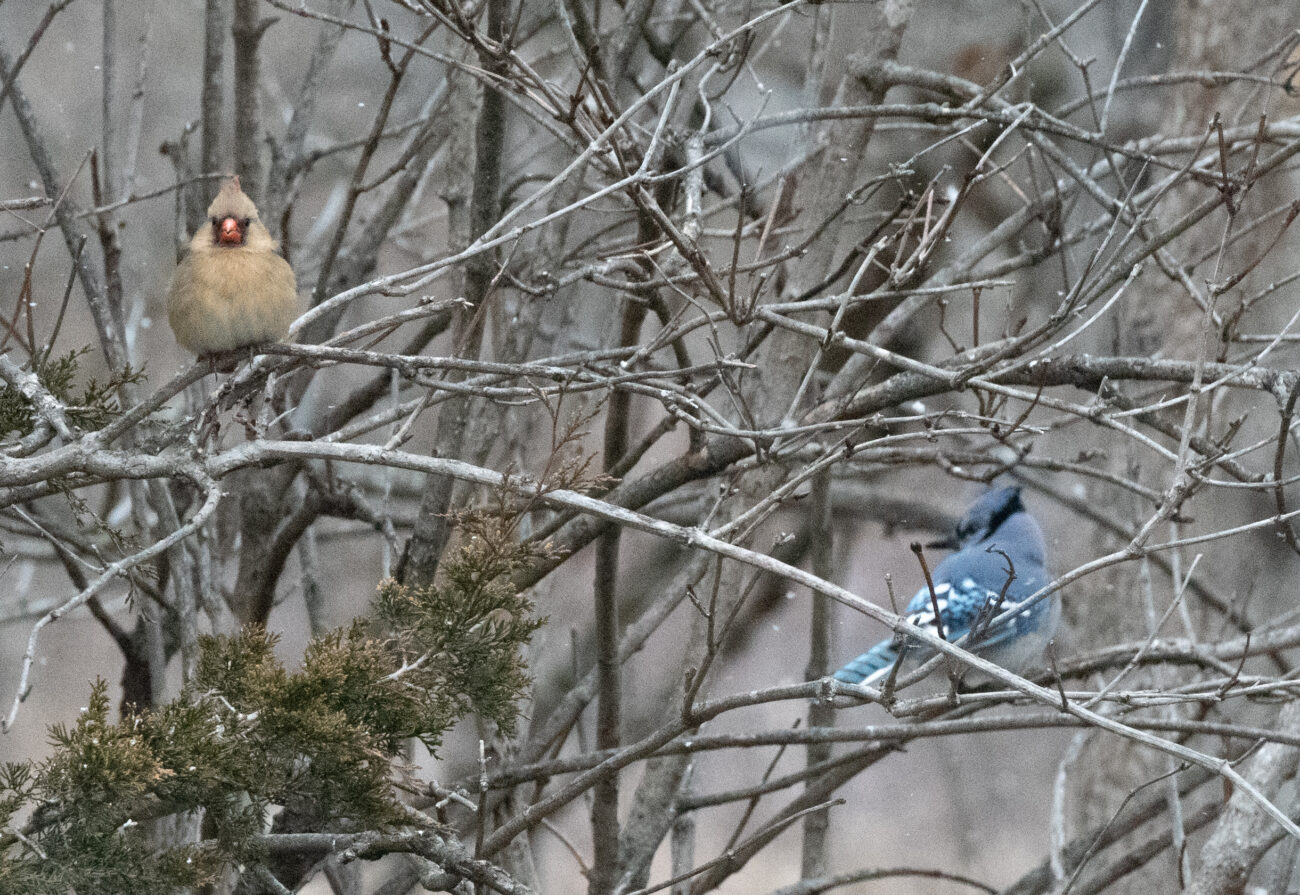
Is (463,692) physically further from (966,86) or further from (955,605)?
(955,605)

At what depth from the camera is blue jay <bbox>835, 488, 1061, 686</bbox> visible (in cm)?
340

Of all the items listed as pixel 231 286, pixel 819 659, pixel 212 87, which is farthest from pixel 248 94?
pixel 819 659

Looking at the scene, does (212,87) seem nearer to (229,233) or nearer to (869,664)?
(229,233)

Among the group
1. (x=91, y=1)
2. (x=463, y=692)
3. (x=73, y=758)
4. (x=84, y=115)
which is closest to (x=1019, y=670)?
(x=463, y=692)

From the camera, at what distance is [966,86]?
285 cm

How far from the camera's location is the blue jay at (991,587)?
340cm

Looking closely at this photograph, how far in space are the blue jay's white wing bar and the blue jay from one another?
5.56 ft

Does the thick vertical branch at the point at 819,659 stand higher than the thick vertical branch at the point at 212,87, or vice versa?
the thick vertical branch at the point at 212,87

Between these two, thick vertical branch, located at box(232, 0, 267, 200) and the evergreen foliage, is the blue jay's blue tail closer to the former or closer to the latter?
the evergreen foliage

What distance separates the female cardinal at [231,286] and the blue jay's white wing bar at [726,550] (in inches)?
27.2

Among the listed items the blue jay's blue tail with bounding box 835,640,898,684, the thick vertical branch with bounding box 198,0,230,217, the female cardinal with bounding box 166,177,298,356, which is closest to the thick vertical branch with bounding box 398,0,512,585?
the female cardinal with bounding box 166,177,298,356

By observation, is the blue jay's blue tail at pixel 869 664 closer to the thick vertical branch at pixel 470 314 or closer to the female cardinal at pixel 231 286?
the thick vertical branch at pixel 470 314

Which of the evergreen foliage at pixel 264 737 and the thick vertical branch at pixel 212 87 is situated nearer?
the evergreen foliage at pixel 264 737

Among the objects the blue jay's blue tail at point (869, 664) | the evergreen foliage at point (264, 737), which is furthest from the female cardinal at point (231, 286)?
the blue jay's blue tail at point (869, 664)
